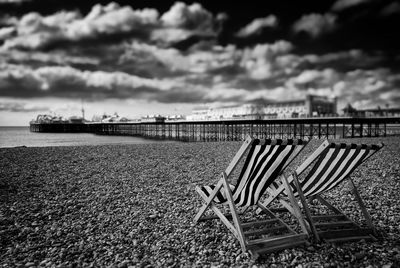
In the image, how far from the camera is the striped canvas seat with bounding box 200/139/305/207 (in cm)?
223

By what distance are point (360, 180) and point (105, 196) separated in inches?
180

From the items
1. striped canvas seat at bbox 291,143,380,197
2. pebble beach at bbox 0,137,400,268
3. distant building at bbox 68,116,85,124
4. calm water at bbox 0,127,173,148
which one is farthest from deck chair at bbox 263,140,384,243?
distant building at bbox 68,116,85,124

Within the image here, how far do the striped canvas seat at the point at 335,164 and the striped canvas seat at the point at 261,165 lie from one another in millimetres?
235

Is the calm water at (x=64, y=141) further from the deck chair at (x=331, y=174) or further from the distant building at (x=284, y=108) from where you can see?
the distant building at (x=284, y=108)

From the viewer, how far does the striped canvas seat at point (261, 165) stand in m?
2.23

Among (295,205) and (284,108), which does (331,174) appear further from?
(284,108)

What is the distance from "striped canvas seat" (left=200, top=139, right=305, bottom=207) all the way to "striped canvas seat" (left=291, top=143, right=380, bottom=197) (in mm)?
235

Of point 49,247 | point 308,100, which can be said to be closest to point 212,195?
point 49,247

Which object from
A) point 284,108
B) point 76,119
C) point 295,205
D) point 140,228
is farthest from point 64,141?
point 76,119

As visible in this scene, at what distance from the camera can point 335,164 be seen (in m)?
2.39

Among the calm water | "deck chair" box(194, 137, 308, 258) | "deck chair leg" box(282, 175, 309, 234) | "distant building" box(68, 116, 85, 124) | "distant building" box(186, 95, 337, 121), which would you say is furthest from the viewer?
"distant building" box(68, 116, 85, 124)

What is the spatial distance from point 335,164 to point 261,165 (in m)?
0.65

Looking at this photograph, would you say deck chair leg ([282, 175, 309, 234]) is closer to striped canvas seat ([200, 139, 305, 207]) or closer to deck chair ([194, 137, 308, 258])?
deck chair ([194, 137, 308, 258])

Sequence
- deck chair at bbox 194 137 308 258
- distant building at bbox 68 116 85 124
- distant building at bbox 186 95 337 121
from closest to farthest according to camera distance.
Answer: deck chair at bbox 194 137 308 258 < distant building at bbox 186 95 337 121 < distant building at bbox 68 116 85 124
